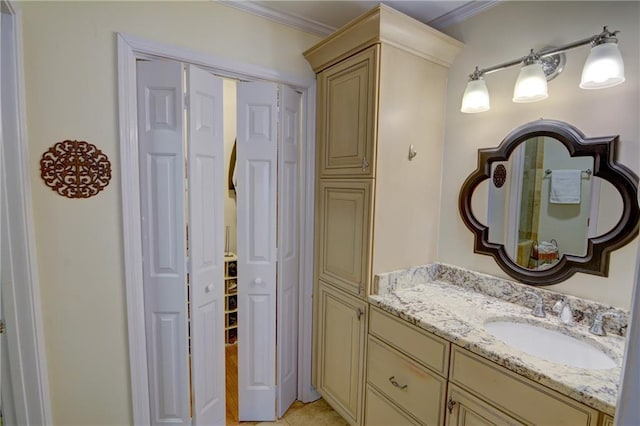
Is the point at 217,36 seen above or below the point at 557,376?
above

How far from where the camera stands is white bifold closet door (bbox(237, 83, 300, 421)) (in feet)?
5.90

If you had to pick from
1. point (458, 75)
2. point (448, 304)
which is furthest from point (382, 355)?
point (458, 75)

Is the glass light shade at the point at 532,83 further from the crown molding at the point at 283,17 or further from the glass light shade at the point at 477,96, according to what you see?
the crown molding at the point at 283,17

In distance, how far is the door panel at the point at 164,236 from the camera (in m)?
1.52

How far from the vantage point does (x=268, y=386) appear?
76.5 inches

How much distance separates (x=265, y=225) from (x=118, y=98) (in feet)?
3.16

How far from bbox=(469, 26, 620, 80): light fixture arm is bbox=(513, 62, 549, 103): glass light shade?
0.07m

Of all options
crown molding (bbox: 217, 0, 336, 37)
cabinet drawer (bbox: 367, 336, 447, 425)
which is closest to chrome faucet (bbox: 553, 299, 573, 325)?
cabinet drawer (bbox: 367, 336, 447, 425)

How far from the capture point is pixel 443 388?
49.1 inches

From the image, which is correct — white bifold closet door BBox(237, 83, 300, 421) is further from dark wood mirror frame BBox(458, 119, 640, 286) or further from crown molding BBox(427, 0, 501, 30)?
dark wood mirror frame BBox(458, 119, 640, 286)

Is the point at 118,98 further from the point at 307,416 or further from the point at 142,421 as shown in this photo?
the point at 307,416

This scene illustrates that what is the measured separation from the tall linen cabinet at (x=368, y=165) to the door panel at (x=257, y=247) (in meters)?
0.32

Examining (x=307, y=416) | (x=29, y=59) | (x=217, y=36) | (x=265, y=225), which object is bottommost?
(x=307, y=416)

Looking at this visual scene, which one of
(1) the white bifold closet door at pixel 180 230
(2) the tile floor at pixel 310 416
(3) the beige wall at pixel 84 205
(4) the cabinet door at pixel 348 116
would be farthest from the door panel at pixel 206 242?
(4) the cabinet door at pixel 348 116
